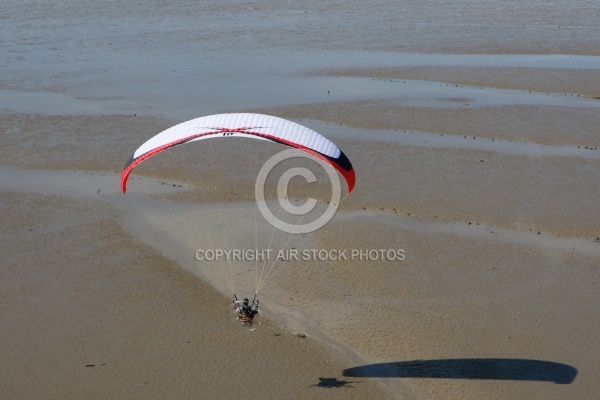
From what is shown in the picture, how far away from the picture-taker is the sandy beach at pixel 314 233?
12.3 m

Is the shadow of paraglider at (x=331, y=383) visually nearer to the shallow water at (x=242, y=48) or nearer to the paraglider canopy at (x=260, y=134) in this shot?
the paraglider canopy at (x=260, y=134)

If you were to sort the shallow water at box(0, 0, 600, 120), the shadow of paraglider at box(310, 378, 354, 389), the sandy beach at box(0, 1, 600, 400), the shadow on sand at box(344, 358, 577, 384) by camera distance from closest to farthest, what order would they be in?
the shadow of paraglider at box(310, 378, 354, 389) < the shadow on sand at box(344, 358, 577, 384) < the sandy beach at box(0, 1, 600, 400) < the shallow water at box(0, 0, 600, 120)

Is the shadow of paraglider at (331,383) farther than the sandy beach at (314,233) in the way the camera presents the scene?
No

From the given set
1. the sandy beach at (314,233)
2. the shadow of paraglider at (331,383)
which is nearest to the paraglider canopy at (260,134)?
the sandy beach at (314,233)

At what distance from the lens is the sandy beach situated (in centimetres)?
1234

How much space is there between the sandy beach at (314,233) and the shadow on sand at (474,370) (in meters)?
0.04

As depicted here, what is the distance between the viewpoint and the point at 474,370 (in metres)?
12.3

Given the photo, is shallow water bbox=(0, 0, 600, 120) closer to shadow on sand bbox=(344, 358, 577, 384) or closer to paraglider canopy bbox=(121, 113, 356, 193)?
paraglider canopy bbox=(121, 113, 356, 193)

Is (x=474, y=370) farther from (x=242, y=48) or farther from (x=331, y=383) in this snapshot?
(x=242, y=48)

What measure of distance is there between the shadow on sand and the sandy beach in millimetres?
36

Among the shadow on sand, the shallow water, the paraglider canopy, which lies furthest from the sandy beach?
the paraglider canopy

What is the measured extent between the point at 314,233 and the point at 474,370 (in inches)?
212

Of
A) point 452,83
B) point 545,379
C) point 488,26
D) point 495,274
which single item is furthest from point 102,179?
point 488,26

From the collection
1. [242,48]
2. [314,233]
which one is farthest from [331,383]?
[242,48]
